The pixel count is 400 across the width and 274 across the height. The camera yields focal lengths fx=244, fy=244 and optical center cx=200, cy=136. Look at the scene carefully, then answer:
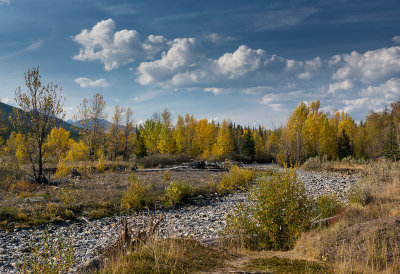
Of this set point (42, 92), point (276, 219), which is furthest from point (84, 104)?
point (276, 219)

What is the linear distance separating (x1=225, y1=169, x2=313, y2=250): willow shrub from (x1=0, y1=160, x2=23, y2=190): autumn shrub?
14.3 meters

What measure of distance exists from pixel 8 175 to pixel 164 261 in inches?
593

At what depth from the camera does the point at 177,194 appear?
12734 mm

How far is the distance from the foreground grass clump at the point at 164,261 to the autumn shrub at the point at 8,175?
1364 cm

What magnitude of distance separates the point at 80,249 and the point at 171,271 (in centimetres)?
466

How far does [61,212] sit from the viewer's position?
10.0m

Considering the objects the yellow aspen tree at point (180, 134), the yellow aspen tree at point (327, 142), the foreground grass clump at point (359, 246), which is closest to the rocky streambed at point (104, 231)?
the foreground grass clump at point (359, 246)

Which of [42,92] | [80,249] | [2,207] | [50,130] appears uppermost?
[42,92]

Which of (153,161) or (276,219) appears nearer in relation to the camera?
(276,219)

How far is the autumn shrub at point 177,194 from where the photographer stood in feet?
41.4

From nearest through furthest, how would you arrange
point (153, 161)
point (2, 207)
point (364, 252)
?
point (364, 252), point (2, 207), point (153, 161)

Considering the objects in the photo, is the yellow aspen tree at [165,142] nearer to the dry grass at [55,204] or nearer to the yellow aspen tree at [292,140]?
the yellow aspen tree at [292,140]

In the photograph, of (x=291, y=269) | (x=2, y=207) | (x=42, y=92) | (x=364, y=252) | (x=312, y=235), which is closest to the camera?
(x=291, y=269)

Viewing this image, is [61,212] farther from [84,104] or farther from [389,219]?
[84,104]
